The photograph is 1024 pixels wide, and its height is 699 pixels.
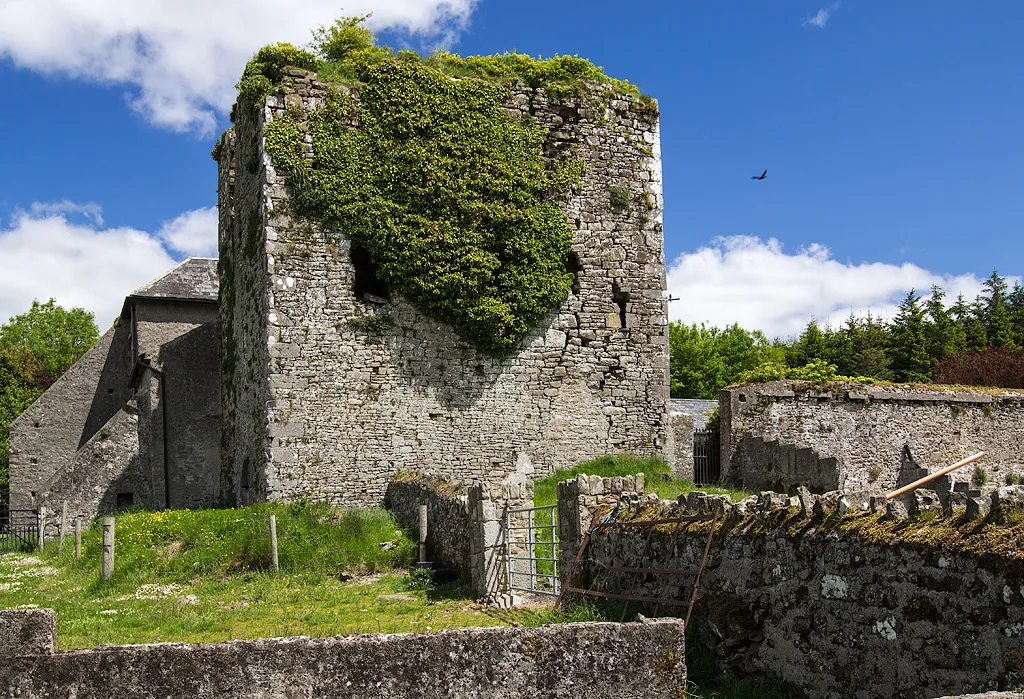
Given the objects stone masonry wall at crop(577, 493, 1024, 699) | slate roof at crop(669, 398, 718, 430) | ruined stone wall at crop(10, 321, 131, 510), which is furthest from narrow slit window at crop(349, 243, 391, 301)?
ruined stone wall at crop(10, 321, 131, 510)

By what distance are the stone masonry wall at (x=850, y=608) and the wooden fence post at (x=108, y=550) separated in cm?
906

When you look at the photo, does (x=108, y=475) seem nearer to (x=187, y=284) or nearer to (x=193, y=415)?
(x=193, y=415)

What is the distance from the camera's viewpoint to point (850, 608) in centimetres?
559

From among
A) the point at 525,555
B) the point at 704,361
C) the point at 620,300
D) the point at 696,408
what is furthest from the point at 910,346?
the point at 525,555

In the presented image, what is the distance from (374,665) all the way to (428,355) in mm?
13855

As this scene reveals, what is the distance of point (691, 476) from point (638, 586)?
43.4 feet

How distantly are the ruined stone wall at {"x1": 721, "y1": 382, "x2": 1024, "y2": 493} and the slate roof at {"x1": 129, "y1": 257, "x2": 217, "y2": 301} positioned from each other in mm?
14681

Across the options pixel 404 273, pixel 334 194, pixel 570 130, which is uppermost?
pixel 570 130

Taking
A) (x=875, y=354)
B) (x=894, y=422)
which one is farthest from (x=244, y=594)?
(x=875, y=354)

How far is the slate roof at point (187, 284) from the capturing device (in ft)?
81.3

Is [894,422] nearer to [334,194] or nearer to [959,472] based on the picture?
[959,472]

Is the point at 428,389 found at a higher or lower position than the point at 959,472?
higher

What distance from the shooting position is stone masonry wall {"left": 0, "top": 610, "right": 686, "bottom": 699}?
143 inches

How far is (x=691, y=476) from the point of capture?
20781mm
